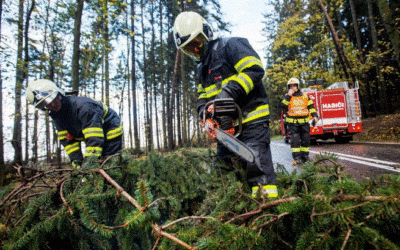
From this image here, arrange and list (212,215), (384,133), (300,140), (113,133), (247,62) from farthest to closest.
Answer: (384,133) → (300,140) → (113,133) → (247,62) → (212,215)

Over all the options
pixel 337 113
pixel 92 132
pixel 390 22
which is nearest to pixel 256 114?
pixel 92 132

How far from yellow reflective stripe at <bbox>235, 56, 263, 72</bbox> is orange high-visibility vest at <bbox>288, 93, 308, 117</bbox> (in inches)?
170

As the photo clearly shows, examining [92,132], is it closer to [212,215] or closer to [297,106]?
[212,215]

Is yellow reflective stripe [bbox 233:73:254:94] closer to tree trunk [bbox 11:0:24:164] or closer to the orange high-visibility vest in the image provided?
the orange high-visibility vest

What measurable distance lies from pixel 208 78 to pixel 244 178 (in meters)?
1.11

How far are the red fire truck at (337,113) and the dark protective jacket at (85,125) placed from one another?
356 inches

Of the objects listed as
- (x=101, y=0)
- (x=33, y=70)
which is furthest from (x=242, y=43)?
(x=33, y=70)

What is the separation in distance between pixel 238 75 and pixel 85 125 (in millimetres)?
2128

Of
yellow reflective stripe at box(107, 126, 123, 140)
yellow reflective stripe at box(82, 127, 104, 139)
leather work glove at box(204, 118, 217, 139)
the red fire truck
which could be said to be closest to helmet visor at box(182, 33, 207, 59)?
leather work glove at box(204, 118, 217, 139)

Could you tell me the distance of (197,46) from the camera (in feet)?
7.61

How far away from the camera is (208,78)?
237cm

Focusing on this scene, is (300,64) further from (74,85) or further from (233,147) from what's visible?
(233,147)

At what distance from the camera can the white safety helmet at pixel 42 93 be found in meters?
2.97

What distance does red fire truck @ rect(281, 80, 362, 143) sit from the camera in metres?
9.72
